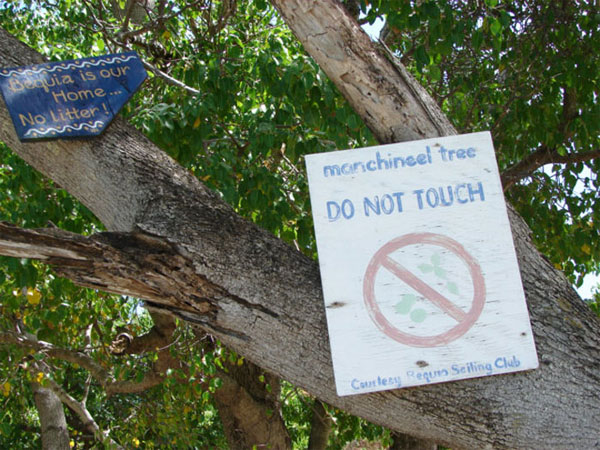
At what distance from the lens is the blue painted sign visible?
2561mm

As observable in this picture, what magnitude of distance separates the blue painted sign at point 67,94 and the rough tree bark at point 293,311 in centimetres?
42

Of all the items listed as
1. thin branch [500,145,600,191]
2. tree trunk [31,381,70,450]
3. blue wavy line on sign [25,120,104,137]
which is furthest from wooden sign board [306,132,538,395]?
tree trunk [31,381,70,450]

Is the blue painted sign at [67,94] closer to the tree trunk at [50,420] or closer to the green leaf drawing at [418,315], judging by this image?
the green leaf drawing at [418,315]

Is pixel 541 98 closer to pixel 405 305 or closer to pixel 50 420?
pixel 405 305

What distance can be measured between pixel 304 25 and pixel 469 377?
1.35 meters

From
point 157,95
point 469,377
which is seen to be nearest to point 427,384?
point 469,377

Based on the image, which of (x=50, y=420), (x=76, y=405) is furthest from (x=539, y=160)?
(x=50, y=420)

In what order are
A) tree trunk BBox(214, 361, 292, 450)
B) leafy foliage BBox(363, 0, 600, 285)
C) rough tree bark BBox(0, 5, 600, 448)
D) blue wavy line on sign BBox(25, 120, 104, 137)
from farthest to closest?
tree trunk BBox(214, 361, 292, 450) → leafy foliage BBox(363, 0, 600, 285) → blue wavy line on sign BBox(25, 120, 104, 137) → rough tree bark BBox(0, 5, 600, 448)

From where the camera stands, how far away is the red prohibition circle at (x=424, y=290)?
2.14 m


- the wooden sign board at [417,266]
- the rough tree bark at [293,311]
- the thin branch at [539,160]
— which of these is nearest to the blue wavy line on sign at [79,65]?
the rough tree bark at [293,311]

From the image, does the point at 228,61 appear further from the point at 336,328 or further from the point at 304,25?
the point at 336,328

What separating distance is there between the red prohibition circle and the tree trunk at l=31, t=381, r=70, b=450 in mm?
5668

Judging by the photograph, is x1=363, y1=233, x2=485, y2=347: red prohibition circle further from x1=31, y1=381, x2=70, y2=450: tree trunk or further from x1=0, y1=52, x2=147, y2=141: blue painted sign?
x1=31, y1=381, x2=70, y2=450: tree trunk

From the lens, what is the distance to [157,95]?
5.30 m
